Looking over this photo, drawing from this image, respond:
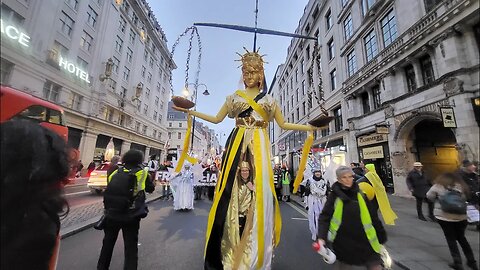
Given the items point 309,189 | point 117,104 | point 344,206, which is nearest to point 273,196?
point 344,206

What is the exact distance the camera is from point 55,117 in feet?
3.22

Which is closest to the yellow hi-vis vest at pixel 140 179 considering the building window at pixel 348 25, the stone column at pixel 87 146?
the stone column at pixel 87 146

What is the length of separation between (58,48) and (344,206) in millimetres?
2698

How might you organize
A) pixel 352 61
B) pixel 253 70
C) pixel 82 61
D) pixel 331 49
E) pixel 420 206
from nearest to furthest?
pixel 82 61 → pixel 420 206 → pixel 253 70 → pixel 352 61 → pixel 331 49

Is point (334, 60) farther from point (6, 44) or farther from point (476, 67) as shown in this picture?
point (6, 44)

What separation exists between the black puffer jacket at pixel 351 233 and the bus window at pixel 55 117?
95.7 inches

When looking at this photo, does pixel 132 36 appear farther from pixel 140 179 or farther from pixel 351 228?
pixel 351 228

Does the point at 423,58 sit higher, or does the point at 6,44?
the point at 423,58

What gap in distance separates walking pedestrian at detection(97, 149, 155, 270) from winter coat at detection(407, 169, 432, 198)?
2.92 metres

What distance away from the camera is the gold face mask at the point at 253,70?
9.18 ft

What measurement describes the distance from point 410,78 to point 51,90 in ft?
8.02

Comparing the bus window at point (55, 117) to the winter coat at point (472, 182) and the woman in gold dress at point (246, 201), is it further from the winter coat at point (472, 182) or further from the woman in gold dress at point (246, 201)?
the winter coat at point (472, 182)

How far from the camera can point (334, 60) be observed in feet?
13.7

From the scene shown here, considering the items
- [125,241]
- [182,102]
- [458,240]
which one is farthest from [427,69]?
[125,241]
